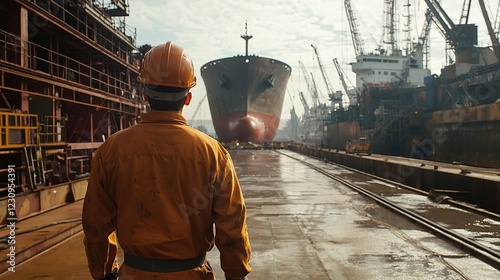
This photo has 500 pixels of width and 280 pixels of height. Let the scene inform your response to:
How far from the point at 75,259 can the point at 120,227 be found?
15.4ft

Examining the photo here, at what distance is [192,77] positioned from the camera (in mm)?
2201

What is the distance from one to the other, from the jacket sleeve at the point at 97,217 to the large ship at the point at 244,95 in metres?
38.0

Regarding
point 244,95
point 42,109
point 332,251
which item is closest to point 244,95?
point 244,95

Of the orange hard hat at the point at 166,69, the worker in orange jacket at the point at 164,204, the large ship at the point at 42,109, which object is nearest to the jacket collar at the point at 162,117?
the worker in orange jacket at the point at 164,204

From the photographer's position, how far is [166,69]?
2.11 m

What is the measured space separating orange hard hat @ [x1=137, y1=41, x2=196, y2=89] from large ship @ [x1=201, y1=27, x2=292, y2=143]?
124 ft

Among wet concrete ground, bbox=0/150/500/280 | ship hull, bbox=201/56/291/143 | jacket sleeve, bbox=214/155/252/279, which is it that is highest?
ship hull, bbox=201/56/291/143

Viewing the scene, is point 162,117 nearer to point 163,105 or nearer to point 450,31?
point 163,105

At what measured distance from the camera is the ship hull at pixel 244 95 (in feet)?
133

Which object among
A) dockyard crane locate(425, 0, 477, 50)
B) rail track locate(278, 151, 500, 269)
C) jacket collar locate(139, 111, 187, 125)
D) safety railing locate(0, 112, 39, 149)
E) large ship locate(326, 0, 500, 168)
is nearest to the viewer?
jacket collar locate(139, 111, 187, 125)

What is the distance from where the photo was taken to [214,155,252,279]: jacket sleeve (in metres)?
1.97

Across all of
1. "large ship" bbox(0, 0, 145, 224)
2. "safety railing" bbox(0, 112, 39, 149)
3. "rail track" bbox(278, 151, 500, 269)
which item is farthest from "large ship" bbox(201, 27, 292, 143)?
"safety railing" bbox(0, 112, 39, 149)

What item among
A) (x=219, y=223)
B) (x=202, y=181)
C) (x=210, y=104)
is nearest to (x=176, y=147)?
(x=202, y=181)

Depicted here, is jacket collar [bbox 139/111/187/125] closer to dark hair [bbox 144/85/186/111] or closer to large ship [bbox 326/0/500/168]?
dark hair [bbox 144/85/186/111]
